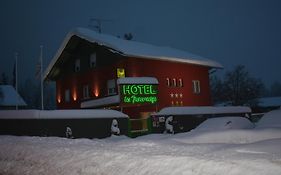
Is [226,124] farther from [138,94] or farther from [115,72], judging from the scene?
[115,72]

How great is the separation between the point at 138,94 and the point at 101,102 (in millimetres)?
4001

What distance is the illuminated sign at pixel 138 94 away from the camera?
26000 millimetres

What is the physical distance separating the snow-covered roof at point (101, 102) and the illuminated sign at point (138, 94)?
0.79 metres

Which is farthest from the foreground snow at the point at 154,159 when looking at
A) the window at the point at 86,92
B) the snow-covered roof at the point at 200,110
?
the window at the point at 86,92

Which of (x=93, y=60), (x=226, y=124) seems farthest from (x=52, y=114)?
(x=93, y=60)

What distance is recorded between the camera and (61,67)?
37719mm

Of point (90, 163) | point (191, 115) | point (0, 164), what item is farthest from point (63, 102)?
point (90, 163)

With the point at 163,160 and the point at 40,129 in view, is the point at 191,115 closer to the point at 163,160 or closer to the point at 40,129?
the point at 40,129

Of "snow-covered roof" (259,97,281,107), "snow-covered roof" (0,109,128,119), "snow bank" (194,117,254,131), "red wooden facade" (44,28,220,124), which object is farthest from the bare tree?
"snow bank" (194,117,254,131)

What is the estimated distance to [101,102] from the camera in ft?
94.7

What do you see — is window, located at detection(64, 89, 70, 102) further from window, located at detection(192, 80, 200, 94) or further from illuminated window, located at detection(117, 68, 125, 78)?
window, located at detection(192, 80, 200, 94)

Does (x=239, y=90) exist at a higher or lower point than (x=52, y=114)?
higher

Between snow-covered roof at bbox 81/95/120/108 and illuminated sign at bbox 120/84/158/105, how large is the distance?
79 cm

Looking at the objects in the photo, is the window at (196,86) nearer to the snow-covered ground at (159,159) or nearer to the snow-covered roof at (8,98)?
the snow-covered ground at (159,159)
